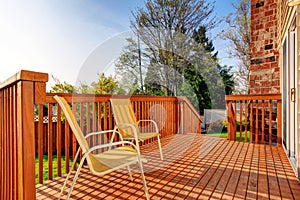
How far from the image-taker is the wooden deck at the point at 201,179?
199 centimetres

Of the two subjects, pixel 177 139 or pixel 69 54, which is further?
pixel 69 54

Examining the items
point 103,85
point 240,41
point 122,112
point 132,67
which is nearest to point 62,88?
point 103,85

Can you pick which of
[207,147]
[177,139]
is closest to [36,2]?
[177,139]

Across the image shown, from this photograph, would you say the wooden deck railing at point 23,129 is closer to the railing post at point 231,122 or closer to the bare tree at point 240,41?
the railing post at point 231,122

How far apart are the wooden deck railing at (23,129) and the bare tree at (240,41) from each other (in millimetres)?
8598

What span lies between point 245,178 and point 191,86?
590 cm

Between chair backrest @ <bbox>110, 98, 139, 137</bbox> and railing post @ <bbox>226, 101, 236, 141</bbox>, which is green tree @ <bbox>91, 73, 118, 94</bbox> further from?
railing post @ <bbox>226, 101, 236, 141</bbox>

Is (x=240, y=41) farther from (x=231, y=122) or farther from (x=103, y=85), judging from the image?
(x=103, y=85)

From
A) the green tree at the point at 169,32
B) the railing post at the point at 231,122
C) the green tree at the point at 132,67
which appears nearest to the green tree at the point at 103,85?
the green tree at the point at 132,67

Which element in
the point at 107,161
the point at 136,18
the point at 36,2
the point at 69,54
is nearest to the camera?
the point at 107,161

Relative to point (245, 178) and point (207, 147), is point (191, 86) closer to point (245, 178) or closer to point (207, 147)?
point (207, 147)

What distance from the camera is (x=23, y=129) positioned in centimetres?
90

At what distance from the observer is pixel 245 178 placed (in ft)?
7.78

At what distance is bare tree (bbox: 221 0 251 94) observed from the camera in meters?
8.11
